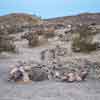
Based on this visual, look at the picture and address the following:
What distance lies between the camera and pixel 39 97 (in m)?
7.61

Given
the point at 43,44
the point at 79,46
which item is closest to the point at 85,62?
the point at 79,46

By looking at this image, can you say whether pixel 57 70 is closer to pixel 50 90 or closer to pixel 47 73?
pixel 47 73

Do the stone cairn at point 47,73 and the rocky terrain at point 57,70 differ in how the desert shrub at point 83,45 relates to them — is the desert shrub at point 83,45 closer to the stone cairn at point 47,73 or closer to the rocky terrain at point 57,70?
the rocky terrain at point 57,70

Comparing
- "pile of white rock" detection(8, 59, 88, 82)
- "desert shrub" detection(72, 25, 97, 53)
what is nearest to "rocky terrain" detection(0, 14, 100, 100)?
"desert shrub" detection(72, 25, 97, 53)

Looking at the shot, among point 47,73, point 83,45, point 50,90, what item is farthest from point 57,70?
point 83,45

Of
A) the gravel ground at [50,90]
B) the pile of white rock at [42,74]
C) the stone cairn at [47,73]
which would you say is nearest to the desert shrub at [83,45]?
the stone cairn at [47,73]

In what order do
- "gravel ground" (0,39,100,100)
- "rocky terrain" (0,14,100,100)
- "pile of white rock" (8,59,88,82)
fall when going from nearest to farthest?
"gravel ground" (0,39,100,100) < "rocky terrain" (0,14,100,100) < "pile of white rock" (8,59,88,82)

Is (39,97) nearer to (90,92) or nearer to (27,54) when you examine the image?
(90,92)

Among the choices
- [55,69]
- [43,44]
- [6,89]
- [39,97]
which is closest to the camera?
[39,97]

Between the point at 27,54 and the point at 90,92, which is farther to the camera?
the point at 27,54

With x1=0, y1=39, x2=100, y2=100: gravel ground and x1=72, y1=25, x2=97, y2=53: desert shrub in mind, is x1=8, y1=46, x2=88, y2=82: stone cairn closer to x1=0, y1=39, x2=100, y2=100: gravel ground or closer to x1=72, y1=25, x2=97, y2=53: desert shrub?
x1=0, y1=39, x2=100, y2=100: gravel ground

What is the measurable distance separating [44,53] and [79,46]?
154 cm

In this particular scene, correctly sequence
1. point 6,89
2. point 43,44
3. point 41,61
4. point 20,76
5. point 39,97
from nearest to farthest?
point 39,97 → point 6,89 → point 20,76 → point 41,61 → point 43,44

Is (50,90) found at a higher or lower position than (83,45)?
lower
